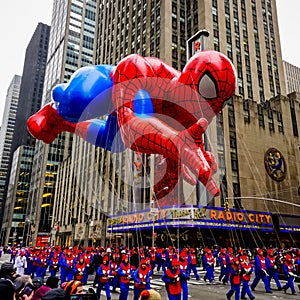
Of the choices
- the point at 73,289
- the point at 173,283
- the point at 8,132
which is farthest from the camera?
the point at 8,132

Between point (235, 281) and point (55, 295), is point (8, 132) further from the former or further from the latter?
point (55, 295)

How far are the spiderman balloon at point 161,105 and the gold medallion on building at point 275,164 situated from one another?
35.9m

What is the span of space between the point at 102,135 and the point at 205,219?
70.3 feet

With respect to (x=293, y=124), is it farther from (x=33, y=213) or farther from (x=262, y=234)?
(x=33, y=213)

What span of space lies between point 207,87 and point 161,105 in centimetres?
195

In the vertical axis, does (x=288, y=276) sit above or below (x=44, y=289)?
below

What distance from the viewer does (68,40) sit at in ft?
330

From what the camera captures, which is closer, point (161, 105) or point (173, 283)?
point (173, 283)

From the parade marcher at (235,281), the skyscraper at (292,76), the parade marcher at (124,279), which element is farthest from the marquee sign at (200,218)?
the skyscraper at (292,76)

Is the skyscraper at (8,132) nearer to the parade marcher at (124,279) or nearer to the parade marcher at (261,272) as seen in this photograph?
the parade marcher at (261,272)

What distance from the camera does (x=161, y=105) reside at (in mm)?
12406

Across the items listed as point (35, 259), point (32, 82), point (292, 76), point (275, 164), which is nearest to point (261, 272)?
point (35, 259)

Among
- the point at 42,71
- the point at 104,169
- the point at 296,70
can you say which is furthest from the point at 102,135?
the point at 296,70

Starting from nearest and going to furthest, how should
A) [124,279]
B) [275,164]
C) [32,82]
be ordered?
[124,279], [275,164], [32,82]
